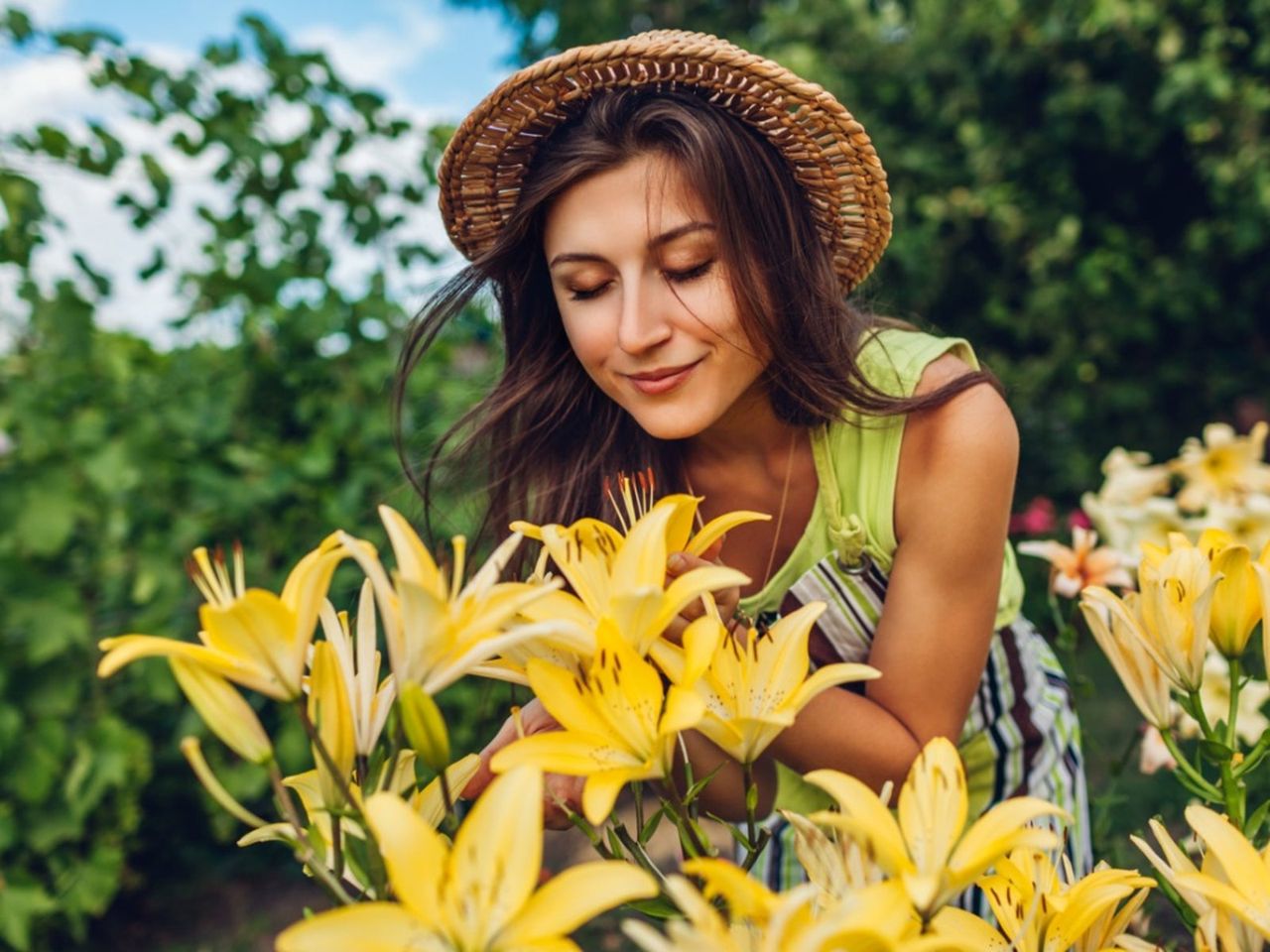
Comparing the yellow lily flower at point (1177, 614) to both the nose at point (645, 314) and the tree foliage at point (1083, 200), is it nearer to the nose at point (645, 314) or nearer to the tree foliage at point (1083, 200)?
the nose at point (645, 314)

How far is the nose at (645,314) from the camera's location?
50.3 inches

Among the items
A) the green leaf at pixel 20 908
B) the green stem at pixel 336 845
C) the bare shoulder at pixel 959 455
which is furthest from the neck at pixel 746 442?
the green leaf at pixel 20 908

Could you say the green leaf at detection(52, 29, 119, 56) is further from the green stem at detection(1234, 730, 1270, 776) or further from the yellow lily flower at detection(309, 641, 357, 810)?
the green stem at detection(1234, 730, 1270, 776)

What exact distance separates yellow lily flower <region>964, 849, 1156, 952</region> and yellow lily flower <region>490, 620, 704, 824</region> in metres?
0.22

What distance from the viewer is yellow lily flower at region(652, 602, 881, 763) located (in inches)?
25.9

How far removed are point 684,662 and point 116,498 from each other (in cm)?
216

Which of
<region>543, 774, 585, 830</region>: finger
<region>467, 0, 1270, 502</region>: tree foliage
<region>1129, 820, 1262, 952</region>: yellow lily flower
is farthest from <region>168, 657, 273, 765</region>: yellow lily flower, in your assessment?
<region>467, 0, 1270, 502</region>: tree foliage

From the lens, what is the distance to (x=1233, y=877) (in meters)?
0.60

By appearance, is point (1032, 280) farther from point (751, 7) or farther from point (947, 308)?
point (751, 7)

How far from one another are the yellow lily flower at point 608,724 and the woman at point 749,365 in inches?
25.4

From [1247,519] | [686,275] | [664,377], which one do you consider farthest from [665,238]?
[1247,519]

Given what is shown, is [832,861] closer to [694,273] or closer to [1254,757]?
[1254,757]

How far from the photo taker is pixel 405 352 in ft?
5.32

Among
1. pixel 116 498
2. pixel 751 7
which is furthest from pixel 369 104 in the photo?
pixel 751 7
